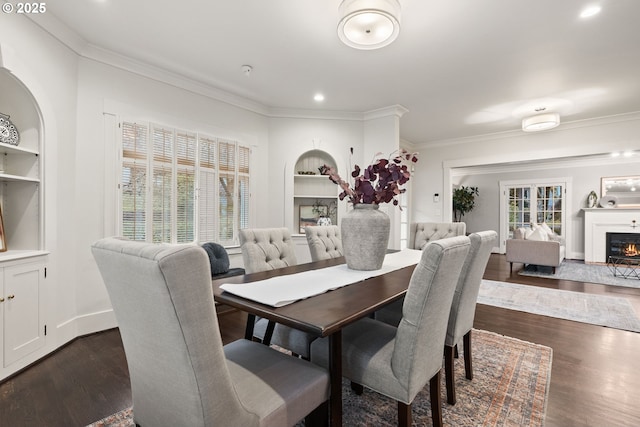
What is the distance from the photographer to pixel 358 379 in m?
1.32

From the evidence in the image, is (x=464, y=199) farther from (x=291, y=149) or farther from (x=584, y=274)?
(x=291, y=149)

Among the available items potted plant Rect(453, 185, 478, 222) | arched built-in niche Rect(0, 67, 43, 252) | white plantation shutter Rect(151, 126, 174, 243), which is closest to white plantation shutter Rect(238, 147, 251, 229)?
white plantation shutter Rect(151, 126, 174, 243)

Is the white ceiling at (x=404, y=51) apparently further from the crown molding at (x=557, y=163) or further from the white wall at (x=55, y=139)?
→ the crown molding at (x=557, y=163)

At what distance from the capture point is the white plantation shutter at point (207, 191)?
3.56 m

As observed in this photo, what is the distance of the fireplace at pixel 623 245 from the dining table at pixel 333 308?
7601 mm

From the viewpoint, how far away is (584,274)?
5395mm

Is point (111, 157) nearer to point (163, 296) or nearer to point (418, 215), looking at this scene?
point (163, 296)

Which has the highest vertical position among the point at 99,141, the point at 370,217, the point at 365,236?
the point at 99,141

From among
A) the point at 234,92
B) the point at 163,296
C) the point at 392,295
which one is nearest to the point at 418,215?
the point at 234,92

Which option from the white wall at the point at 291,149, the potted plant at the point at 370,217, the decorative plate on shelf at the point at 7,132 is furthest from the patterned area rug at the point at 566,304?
the decorative plate on shelf at the point at 7,132

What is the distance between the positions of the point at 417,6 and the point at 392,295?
2119mm

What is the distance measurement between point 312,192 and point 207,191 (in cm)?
163

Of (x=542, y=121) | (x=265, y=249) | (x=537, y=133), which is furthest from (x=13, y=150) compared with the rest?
(x=537, y=133)

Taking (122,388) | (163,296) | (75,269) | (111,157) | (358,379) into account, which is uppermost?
(111,157)
